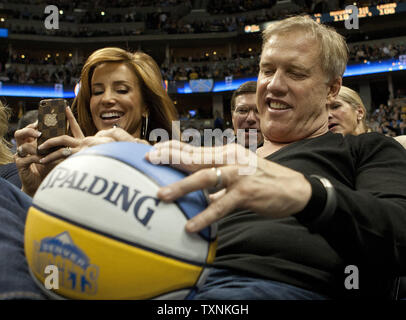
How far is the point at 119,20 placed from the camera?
24.0 meters

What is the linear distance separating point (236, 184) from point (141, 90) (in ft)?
5.39

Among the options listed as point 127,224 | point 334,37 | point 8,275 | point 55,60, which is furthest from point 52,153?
point 55,60

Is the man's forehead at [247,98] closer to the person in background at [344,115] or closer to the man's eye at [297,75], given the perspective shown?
the person in background at [344,115]

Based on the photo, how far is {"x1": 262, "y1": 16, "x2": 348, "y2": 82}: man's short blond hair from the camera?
5.54 ft

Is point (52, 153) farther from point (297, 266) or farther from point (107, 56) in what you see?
point (297, 266)

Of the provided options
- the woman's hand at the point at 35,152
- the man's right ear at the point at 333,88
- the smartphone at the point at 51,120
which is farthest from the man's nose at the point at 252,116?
the smartphone at the point at 51,120

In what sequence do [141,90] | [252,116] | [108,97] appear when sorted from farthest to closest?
[252,116] < [141,90] < [108,97]

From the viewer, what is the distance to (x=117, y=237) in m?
0.86

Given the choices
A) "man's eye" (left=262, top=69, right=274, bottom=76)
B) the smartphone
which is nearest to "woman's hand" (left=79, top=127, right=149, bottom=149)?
the smartphone

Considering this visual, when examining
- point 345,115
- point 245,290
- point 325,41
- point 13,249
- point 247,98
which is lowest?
point 245,290

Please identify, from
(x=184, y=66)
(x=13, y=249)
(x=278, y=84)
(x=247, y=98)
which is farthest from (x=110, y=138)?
(x=184, y=66)

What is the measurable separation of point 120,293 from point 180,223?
0.67 feet

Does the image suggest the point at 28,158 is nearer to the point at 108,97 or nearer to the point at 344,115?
the point at 108,97

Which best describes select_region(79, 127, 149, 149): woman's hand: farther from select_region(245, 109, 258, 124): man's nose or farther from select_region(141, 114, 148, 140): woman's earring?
select_region(245, 109, 258, 124): man's nose
